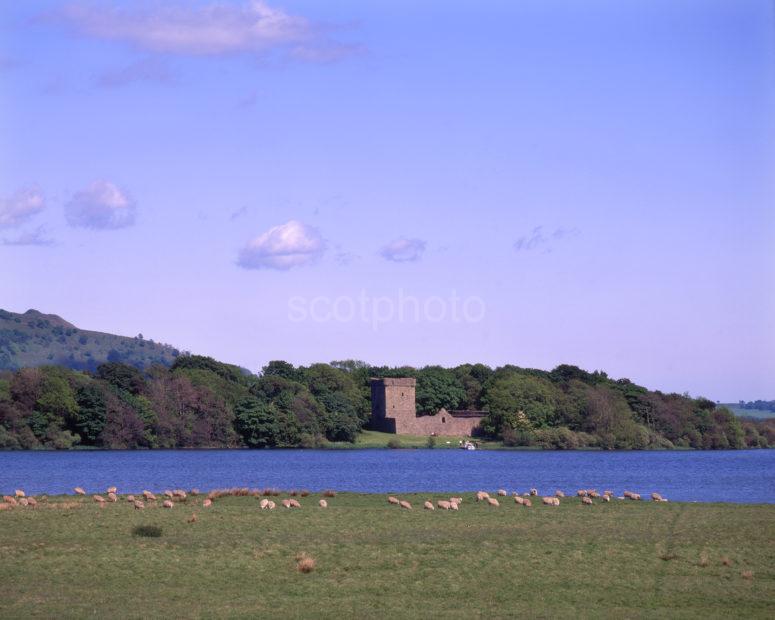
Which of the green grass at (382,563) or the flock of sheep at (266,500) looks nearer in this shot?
the green grass at (382,563)

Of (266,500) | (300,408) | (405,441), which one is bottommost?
(266,500)

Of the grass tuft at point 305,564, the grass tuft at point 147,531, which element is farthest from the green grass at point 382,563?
the grass tuft at point 147,531

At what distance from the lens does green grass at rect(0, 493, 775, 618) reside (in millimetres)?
20953

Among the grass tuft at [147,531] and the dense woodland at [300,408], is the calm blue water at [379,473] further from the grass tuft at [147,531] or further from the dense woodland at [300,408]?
the grass tuft at [147,531]

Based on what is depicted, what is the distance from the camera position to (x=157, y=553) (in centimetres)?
2519

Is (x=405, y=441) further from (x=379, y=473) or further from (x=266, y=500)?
(x=266, y=500)

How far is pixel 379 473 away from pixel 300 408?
1598 inches

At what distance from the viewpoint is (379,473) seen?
216ft

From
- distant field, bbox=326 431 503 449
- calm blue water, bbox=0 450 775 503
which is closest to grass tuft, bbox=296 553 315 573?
calm blue water, bbox=0 450 775 503

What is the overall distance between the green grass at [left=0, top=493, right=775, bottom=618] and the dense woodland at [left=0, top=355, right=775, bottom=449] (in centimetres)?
6069

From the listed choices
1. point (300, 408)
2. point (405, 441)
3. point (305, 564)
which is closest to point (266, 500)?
point (305, 564)

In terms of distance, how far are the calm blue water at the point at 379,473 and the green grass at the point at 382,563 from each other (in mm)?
17808

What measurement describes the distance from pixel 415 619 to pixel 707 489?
3789 cm

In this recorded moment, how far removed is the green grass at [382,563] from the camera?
68.7 ft
